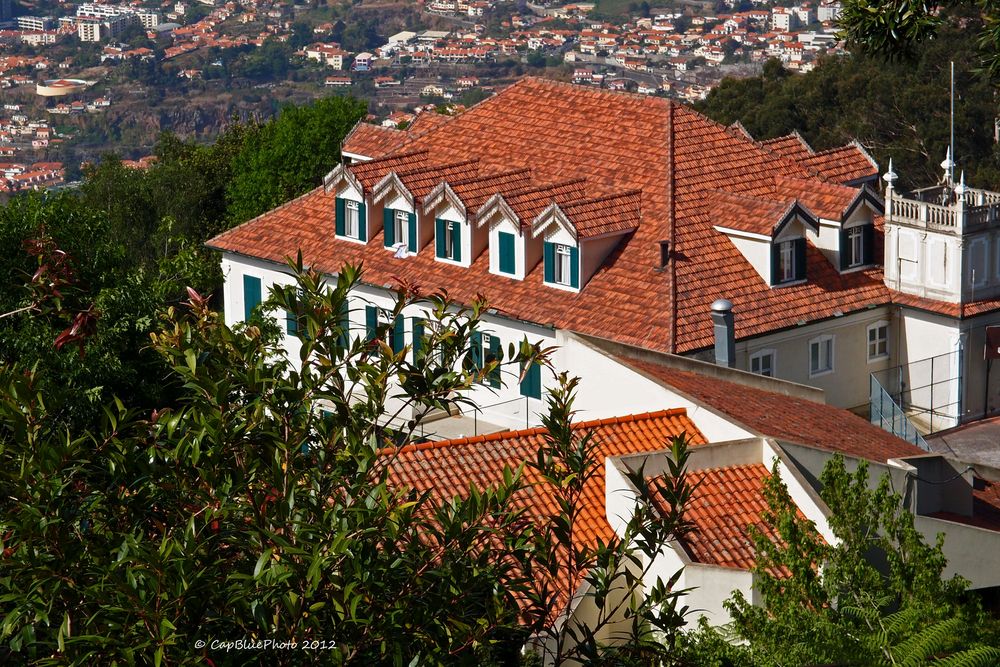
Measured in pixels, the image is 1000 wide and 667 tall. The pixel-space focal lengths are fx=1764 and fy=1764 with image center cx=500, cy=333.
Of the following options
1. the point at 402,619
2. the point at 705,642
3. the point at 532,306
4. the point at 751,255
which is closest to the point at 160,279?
the point at 532,306

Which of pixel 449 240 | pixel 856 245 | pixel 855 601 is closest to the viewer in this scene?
pixel 855 601

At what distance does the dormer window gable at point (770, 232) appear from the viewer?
38312mm

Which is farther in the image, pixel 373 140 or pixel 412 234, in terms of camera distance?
pixel 373 140

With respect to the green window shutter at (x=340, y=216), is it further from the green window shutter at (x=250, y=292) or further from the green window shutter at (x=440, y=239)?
the green window shutter at (x=440, y=239)

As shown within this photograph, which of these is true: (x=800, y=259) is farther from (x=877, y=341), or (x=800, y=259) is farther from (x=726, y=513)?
(x=726, y=513)

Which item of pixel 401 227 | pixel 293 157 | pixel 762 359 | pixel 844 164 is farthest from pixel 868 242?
pixel 293 157

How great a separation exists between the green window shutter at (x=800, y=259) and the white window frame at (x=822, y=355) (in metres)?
1.45

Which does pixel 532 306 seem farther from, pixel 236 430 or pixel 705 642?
pixel 236 430

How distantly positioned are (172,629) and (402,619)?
1.99 m

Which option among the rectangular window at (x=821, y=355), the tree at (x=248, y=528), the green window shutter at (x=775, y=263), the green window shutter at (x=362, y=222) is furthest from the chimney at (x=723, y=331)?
the tree at (x=248, y=528)

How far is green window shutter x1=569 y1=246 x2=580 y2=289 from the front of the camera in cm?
3847

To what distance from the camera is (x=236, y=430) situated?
554 inches

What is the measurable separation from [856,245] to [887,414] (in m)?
4.14

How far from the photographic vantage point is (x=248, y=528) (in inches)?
541
